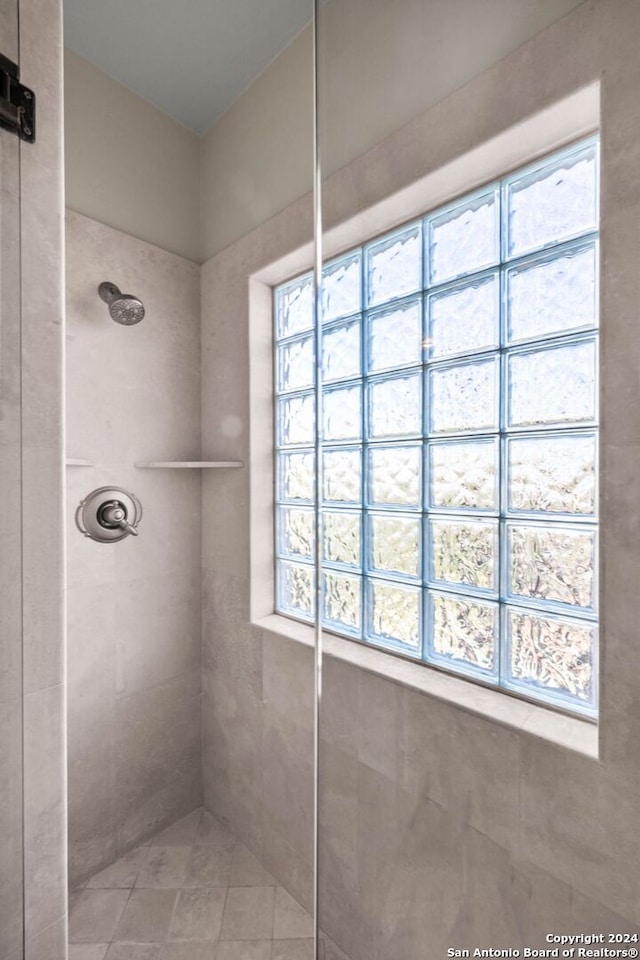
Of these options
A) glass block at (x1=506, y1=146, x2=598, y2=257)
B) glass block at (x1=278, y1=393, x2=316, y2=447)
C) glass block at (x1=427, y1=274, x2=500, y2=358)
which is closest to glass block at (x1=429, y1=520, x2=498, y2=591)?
glass block at (x1=427, y1=274, x2=500, y2=358)

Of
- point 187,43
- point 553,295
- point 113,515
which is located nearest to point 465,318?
point 553,295

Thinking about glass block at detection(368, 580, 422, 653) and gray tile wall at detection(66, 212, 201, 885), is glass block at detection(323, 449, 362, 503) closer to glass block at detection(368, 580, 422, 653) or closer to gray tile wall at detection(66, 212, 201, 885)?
glass block at detection(368, 580, 422, 653)

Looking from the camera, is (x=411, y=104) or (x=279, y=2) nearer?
(x=411, y=104)

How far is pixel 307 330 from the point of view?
0.88m

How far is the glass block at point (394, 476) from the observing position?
0.53 metres

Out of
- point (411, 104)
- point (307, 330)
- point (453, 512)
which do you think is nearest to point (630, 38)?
point (411, 104)

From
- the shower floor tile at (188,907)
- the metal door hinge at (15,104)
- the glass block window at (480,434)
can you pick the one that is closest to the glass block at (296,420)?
the glass block window at (480,434)

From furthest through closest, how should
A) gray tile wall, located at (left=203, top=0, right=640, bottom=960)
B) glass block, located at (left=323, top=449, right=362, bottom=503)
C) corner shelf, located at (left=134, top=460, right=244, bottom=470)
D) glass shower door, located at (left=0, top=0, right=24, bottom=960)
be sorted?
corner shelf, located at (left=134, top=460, right=244, bottom=470) < glass block, located at (left=323, top=449, right=362, bottom=503) < glass shower door, located at (left=0, top=0, right=24, bottom=960) < gray tile wall, located at (left=203, top=0, right=640, bottom=960)

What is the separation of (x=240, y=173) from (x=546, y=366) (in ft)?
2.74

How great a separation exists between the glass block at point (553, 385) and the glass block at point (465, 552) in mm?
132

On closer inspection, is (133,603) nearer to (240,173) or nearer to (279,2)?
(240,173)

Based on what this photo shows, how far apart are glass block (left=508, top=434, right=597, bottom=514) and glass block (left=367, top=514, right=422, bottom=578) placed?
0.13 meters

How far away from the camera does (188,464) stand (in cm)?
87

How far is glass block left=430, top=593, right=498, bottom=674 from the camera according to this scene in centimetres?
48
